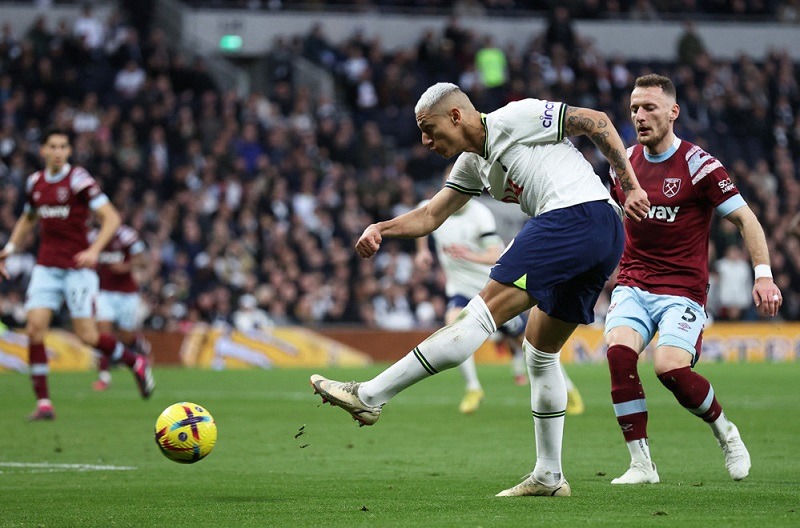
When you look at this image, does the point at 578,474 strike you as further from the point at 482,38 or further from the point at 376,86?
the point at 482,38

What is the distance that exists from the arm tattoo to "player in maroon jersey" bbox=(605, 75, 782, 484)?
1350 millimetres

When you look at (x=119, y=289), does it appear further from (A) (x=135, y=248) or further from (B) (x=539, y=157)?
(B) (x=539, y=157)

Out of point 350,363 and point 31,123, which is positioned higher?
point 31,123

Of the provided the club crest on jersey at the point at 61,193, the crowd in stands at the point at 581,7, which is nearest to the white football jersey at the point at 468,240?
the club crest on jersey at the point at 61,193

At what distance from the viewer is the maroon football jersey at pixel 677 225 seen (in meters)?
8.09

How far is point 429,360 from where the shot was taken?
21.5ft

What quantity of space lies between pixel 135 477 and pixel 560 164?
3555mm

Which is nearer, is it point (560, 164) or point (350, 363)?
point (560, 164)

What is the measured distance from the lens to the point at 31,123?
25.5m

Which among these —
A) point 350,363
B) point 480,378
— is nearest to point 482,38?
point 350,363

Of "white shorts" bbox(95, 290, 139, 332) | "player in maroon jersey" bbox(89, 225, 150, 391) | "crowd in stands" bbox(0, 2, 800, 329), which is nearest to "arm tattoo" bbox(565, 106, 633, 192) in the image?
"player in maroon jersey" bbox(89, 225, 150, 391)

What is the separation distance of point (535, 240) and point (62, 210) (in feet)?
26.7

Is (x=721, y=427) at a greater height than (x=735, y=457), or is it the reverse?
(x=721, y=427)

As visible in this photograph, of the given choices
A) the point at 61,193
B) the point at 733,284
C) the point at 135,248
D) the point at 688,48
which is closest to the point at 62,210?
the point at 61,193
